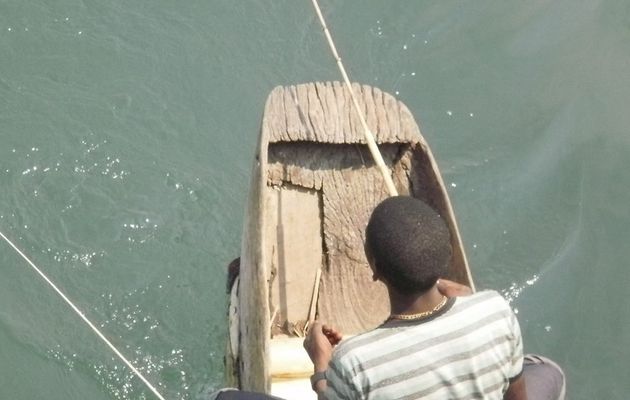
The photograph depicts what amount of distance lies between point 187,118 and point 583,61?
285 cm

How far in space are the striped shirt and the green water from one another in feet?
8.60

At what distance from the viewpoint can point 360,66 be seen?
663 centimetres

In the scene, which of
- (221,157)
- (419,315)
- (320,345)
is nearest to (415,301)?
(419,315)

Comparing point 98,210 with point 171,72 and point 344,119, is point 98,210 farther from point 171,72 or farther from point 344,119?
point 344,119

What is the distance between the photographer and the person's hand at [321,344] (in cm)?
334

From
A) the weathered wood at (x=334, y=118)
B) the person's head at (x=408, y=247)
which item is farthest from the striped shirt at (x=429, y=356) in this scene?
the weathered wood at (x=334, y=118)

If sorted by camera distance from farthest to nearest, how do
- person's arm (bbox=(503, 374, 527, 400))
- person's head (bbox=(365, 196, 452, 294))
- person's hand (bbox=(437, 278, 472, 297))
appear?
person's hand (bbox=(437, 278, 472, 297)) < person's arm (bbox=(503, 374, 527, 400)) < person's head (bbox=(365, 196, 452, 294))

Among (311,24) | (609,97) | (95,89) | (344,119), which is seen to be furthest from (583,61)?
(95,89)

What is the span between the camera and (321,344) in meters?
3.39

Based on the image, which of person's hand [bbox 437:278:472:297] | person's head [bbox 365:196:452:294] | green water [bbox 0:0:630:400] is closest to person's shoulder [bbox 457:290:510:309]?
person's head [bbox 365:196:452:294]

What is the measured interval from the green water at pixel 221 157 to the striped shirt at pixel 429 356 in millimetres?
2621

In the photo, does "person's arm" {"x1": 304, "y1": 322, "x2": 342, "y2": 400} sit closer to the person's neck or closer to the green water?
the person's neck

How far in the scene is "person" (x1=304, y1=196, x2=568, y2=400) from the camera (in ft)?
8.98

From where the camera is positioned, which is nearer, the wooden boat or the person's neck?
the person's neck
